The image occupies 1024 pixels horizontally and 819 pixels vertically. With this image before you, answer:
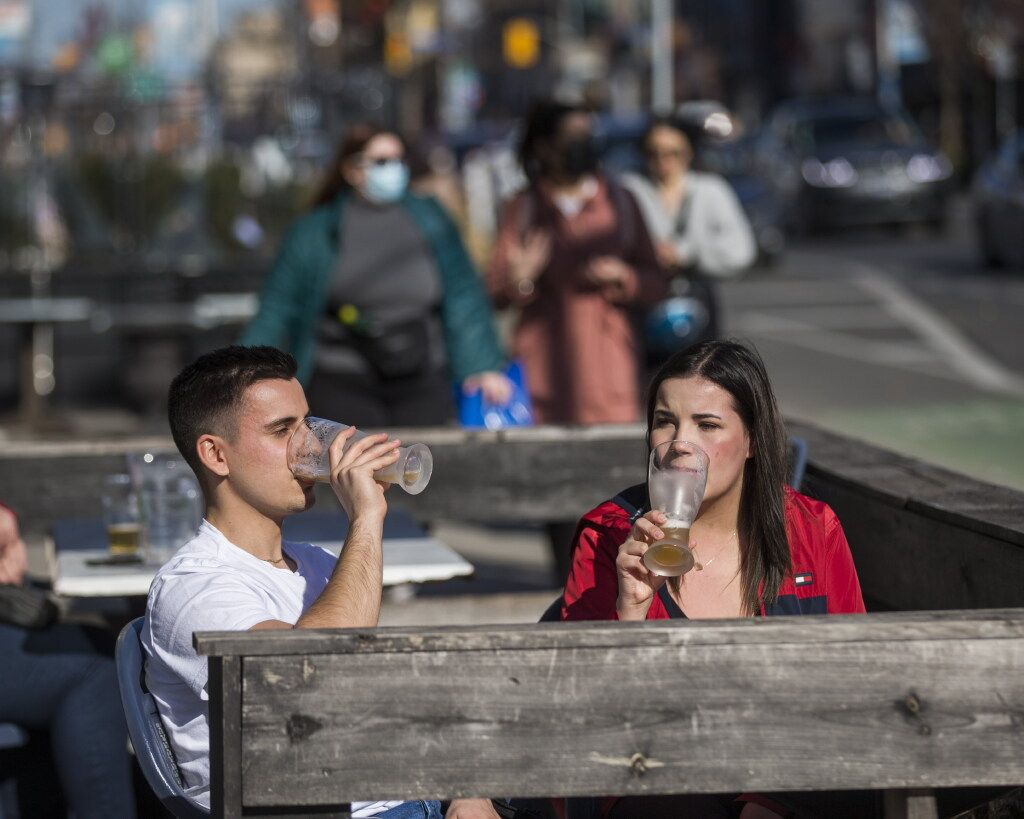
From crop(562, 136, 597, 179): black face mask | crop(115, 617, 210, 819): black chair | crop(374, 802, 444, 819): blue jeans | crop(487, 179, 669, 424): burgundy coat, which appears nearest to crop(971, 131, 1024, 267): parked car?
crop(487, 179, 669, 424): burgundy coat

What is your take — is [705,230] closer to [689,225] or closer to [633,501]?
→ [689,225]

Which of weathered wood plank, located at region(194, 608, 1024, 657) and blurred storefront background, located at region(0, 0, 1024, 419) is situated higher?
blurred storefront background, located at region(0, 0, 1024, 419)

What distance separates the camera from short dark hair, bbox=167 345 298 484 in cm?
342

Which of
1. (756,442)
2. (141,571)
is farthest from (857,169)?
(756,442)

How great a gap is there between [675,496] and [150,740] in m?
1.00

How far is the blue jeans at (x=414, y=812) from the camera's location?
3248 mm

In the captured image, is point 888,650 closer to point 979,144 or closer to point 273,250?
point 273,250

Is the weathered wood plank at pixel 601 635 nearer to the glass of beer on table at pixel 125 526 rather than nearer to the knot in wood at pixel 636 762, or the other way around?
the knot in wood at pixel 636 762

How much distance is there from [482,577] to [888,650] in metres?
5.41

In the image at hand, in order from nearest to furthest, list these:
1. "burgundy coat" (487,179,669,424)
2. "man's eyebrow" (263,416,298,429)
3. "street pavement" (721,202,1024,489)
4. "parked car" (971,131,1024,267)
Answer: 1. "man's eyebrow" (263,416,298,429)
2. "burgundy coat" (487,179,669,424)
3. "street pavement" (721,202,1024,489)
4. "parked car" (971,131,1024,267)

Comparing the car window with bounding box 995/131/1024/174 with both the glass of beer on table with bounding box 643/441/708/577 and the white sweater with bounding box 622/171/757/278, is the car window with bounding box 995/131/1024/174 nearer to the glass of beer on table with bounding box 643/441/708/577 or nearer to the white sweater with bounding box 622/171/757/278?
the white sweater with bounding box 622/171/757/278

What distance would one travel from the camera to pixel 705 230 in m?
8.10

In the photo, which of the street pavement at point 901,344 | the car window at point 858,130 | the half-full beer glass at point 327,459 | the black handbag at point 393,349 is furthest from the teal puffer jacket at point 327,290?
the car window at point 858,130

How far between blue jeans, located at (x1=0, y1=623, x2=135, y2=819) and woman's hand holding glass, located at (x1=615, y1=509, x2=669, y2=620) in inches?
54.2
